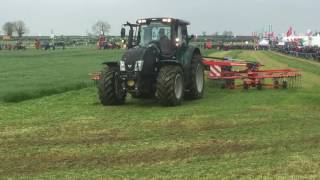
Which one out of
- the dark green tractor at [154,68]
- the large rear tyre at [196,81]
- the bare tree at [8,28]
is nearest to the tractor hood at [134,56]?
the dark green tractor at [154,68]

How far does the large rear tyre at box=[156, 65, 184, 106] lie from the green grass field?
0.27 metres

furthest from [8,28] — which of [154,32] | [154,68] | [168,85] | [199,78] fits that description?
[168,85]

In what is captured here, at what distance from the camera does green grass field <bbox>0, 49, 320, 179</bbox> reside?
8.06 m

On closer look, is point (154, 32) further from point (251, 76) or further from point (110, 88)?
point (251, 76)

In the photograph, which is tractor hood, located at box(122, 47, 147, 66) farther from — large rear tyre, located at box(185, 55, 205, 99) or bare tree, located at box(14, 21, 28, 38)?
bare tree, located at box(14, 21, 28, 38)

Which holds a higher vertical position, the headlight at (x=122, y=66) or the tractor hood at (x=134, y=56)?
the tractor hood at (x=134, y=56)

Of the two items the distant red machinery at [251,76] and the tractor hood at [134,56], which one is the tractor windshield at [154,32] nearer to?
the tractor hood at [134,56]

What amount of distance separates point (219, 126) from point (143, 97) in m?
4.89

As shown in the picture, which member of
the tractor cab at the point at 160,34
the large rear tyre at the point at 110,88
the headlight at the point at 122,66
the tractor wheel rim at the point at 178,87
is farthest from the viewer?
the tractor cab at the point at 160,34

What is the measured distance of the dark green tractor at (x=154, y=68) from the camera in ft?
49.1

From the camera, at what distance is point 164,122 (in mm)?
12492

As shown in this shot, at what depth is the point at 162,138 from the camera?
34.8 ft

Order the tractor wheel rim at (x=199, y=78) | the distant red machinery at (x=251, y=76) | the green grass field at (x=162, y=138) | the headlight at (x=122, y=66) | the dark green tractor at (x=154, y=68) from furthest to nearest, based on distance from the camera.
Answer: the distant red machinery at (x=251, y=76)
the tractor wheel rim at (x=199, y=78)
the headlight at (x=122, y=66)
the dark green tractor at (x=154, y=68)
the green grass field at (x=162, y=138)

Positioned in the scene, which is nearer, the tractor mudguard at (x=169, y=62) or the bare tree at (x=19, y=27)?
the tractor mudguard at (x=169, y=62)
